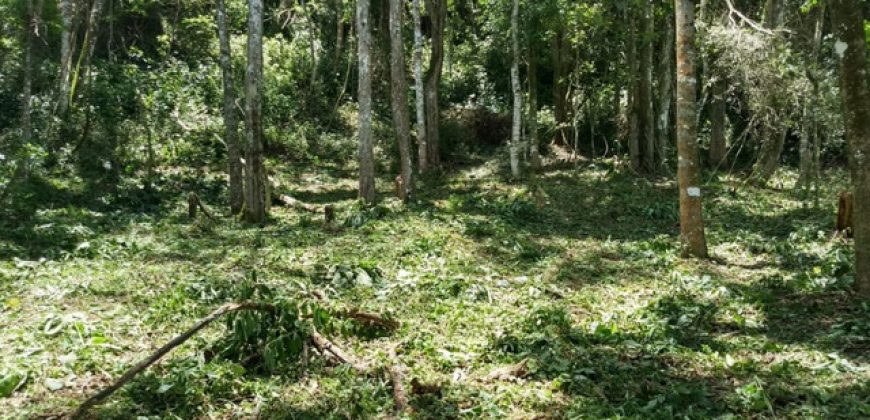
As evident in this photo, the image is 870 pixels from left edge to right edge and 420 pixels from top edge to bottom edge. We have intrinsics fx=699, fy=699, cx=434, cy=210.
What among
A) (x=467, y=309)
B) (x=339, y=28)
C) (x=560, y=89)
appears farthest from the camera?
(x=339, y=28)

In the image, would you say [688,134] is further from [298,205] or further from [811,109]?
[298,205]

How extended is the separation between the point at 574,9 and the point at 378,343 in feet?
51.2

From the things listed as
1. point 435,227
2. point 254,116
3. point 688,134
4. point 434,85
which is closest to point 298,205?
point 254,116

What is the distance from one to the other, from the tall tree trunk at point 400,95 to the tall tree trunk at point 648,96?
294 inches

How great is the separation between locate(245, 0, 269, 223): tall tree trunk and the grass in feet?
2.52

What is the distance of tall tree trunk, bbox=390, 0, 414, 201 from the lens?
56.5 ft

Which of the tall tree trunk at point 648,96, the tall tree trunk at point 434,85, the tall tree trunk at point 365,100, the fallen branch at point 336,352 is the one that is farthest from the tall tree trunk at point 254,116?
the tall tree trunk at point 648,96

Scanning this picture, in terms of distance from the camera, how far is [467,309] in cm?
870

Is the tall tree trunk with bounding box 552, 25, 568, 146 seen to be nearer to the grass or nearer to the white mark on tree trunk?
the grass

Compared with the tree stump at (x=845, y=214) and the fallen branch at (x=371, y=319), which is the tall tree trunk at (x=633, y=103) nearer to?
the tree stump at (x=845, y=214)

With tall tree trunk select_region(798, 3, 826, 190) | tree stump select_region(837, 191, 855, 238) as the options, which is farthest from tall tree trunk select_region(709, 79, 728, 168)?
tree stump select_region(837, 191, 855, 238)

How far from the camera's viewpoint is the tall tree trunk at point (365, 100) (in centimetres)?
1559

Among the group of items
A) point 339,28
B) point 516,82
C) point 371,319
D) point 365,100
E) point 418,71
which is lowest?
point 371,319

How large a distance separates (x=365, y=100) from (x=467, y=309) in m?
8.61
